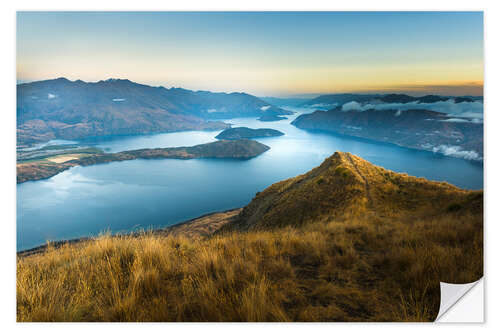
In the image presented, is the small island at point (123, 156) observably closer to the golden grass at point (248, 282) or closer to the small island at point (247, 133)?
the small island at point (247, 133)

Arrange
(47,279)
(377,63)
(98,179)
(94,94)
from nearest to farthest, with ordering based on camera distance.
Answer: (47,279) → (377,63) → (94,94) → (98,179)

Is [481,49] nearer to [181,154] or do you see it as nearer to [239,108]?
[239,108]

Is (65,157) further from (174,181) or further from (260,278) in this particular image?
(174,181)

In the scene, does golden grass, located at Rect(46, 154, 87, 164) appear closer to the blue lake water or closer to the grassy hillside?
the blue lake water

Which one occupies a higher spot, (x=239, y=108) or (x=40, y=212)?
(x=239, y=108)

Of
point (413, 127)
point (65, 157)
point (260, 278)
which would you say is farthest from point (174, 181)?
point (260, 278)

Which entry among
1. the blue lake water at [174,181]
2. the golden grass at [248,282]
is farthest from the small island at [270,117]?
the golden grass at [248,282]

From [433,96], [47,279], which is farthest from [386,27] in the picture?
[47,279]
